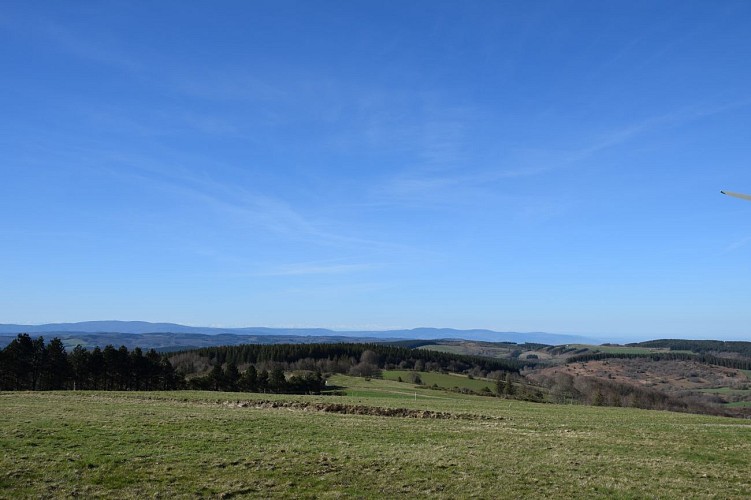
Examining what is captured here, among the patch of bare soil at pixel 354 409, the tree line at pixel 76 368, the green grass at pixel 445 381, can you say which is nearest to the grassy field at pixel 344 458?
the patch of bare soil at pixel 354 409

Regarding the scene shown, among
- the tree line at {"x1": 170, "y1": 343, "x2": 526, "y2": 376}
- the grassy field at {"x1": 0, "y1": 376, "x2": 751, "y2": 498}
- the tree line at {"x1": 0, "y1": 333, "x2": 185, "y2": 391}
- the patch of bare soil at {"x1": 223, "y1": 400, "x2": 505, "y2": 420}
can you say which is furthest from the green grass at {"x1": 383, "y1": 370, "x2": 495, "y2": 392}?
the grassy field at {"x1": 0, "y1": 376, "x2": 751, "y2": 498}

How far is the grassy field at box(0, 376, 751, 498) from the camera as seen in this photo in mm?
14562

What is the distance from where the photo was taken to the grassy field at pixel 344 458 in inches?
573

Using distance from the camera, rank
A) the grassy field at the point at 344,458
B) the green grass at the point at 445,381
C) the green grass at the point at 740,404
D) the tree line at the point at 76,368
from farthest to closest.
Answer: the green grass at the point at 445,381 → the green grass at the point at 740,404 → the tree line at the point at 76,368 → the grassy field at the point at 344,458

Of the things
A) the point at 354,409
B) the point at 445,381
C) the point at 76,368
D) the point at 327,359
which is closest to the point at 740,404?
the point at 445,381

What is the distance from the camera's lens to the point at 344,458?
60.5ft

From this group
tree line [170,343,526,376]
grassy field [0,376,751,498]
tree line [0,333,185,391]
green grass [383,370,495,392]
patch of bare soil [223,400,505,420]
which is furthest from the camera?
tree line [170,343,526,376]

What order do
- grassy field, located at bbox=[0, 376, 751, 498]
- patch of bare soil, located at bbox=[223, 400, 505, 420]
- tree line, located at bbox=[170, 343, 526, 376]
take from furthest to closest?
tree line, located at bbox=[170, 343, 526, 376] < patch of bare soil, located at bbox=[223, 400, 505, 420] < grassy field, located at bbox=[0, 376, 751, 498]

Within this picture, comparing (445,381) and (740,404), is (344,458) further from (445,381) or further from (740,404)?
(740,404)

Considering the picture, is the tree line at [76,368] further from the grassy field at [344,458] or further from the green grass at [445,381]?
the green grass at [445,381]

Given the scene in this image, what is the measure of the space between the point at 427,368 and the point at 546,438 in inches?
5582

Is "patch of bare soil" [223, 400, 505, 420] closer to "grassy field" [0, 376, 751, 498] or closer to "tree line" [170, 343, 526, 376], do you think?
"grassy field" [0, 376, 751, 498]

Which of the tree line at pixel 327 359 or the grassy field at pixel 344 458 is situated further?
the tree line at pixel 327 359

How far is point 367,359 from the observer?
159125 millimetres
